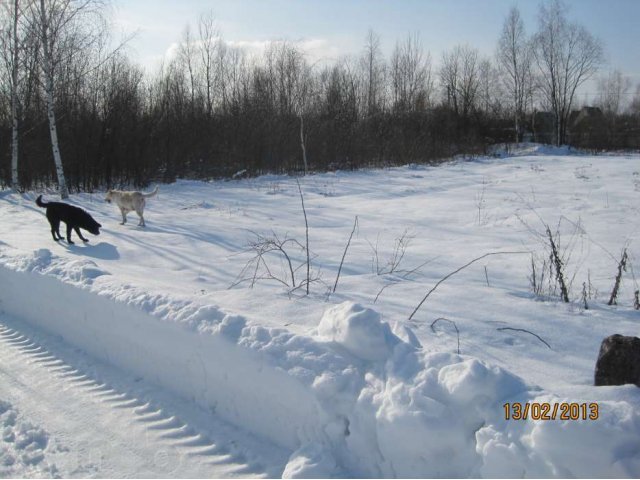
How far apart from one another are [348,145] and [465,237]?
712 inches

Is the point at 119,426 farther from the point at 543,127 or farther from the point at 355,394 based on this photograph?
the point at 543,127

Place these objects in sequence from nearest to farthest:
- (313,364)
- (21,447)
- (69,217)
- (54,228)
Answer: (21,447), (313,364), (69,217), (54,228)

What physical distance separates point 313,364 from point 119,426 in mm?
1396

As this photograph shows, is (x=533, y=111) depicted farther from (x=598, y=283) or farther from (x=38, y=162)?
(x=598, y=283)

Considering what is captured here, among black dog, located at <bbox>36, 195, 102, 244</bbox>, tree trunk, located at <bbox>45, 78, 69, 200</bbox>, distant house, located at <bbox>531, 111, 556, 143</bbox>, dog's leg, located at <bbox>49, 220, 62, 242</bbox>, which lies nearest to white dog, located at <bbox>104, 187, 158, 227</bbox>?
black dog, located at <bbox>36, 195, 102, 244</bbox>

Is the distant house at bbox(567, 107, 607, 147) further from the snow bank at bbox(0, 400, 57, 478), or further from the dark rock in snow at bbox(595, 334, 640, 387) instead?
the snow bank at bbox(0, 400, 57, 478)

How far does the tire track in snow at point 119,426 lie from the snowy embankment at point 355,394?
157 millimetres

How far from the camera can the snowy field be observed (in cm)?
243

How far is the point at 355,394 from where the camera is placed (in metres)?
2.82

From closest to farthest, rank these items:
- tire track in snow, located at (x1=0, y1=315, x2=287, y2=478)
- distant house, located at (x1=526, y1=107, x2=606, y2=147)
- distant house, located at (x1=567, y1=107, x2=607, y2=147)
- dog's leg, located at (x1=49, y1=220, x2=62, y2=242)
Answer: tire track in snow, located at (x1=0, y1=315, x2=287, y2=478) → dog's leg, located at (x1=49, y1=220, x2=62, y2=242) → distant house, located at (x1=567, y1=107, x2=607, y2=147) → distant house, located at (x1=526, y1=107, x2=606, y2=147)

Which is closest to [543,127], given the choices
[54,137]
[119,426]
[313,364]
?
[54,137]
